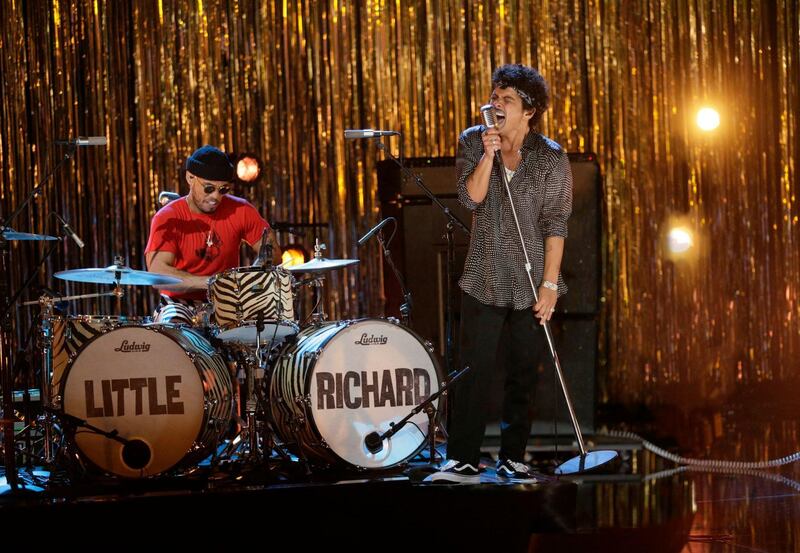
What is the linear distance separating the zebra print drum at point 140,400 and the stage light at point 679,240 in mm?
3831

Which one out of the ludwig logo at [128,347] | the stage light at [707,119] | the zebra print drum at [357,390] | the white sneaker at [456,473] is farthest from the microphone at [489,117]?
the stage light at [707,119]

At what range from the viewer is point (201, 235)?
4.97m

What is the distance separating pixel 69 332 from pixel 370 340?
4.27ft

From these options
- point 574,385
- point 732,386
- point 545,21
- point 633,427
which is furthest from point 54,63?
point 732,386

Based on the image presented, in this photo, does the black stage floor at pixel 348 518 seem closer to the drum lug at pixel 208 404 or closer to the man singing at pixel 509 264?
the man singing at pixel 509 264

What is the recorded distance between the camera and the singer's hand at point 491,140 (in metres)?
3.55

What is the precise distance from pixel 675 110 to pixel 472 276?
3593 millimetres

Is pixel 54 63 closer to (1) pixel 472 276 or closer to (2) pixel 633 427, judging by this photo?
(1) pixel 472 276

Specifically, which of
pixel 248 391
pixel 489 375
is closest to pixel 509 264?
pixel 489 375

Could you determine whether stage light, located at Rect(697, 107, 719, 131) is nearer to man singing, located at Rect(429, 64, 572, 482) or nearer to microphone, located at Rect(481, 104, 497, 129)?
man singing, located at Rect(429, 64, 572, 482)

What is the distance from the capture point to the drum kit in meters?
3.97

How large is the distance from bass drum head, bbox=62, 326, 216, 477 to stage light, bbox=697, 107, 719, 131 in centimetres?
426

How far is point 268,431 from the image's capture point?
4113mm

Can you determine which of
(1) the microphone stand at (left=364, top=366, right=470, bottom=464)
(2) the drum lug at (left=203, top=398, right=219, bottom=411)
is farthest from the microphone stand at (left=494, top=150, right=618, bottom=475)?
(2) the drum lug at (left=203, top=398, right=219, bottom=411)
